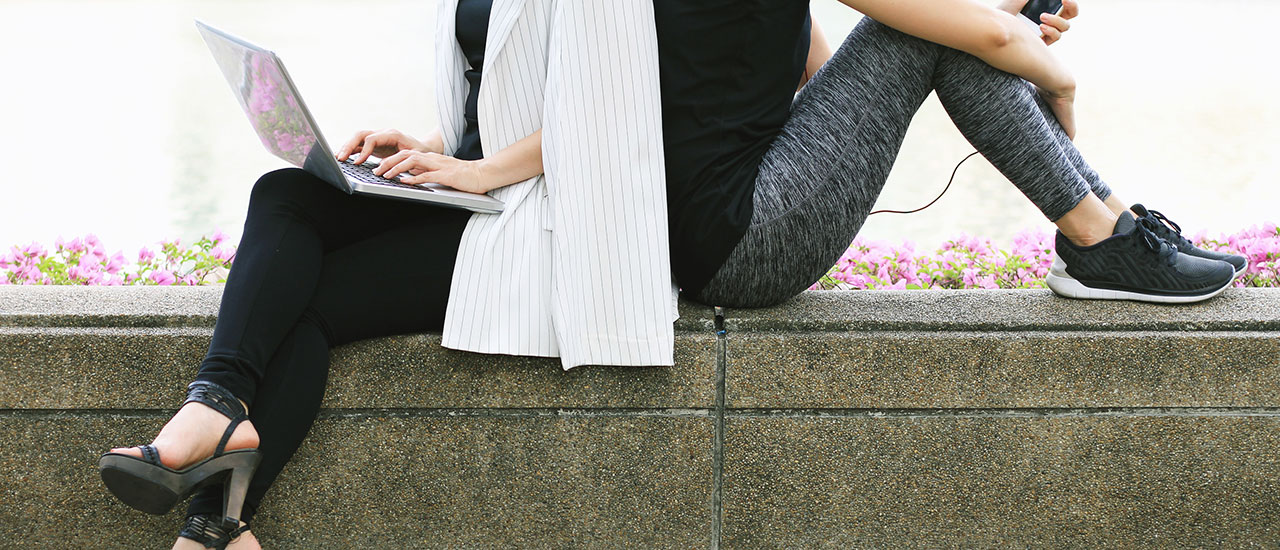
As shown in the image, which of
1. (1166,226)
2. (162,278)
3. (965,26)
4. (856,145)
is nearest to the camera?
(965,26)

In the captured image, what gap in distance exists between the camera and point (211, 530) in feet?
6.38

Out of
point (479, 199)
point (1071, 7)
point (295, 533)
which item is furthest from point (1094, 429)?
point (295, 533)

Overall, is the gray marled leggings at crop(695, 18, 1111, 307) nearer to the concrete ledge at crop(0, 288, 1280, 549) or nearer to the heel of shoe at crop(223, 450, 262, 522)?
the concrete ledge at crop(0, 288, 1280, 549)

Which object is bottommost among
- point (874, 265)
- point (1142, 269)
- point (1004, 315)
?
point (874, 265)

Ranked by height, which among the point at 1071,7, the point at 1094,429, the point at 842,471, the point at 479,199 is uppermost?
the point at 1071,7

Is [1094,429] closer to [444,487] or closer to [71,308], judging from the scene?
[444,487]

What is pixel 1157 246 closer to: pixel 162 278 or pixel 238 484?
pixel 238 484

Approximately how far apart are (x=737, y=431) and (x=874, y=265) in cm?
96

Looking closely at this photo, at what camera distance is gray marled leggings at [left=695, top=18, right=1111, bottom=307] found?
215cm

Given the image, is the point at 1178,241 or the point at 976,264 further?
the point at 976,264

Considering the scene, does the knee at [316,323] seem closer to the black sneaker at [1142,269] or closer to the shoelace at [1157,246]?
the black sneaker at [1142,269]

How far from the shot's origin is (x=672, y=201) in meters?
2.15

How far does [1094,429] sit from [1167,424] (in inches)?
5.9

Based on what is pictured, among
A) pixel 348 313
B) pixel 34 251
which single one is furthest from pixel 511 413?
pixel 34 251
